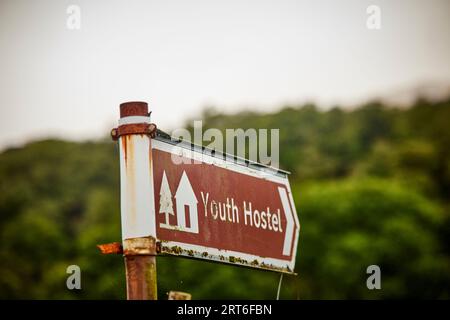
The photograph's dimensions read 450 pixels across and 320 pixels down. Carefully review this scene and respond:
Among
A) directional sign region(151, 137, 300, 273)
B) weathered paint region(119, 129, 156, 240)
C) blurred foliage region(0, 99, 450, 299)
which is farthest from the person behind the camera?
blurred foliage region(0, 99, 450, 299)

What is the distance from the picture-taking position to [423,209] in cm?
6000

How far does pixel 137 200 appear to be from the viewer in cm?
621

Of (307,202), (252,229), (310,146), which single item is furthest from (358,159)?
(252,229)

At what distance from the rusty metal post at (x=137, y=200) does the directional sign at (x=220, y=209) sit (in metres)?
0.10

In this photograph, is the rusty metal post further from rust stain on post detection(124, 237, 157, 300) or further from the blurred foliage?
the blurred foliage

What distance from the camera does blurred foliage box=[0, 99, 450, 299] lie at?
5447cm

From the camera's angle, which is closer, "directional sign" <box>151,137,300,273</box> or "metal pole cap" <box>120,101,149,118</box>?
"metal pole cap" <box>120,101,149,118</box>

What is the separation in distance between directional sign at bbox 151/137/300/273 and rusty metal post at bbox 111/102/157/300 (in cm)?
10

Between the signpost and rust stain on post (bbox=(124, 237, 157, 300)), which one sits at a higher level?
the signpost

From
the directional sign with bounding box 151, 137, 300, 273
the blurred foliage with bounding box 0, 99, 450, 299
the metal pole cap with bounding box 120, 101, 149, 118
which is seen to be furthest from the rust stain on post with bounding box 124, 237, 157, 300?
the blurred foliage with bounding box 0, 99, 450, 299

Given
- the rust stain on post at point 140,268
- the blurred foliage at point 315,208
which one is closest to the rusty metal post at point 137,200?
the rust stain on post at point 140,268

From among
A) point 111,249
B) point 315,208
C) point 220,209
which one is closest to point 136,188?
point 111,249

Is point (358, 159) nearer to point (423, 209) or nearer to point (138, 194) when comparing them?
point (423, 209)

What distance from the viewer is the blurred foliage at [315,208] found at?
54469 millimetres
